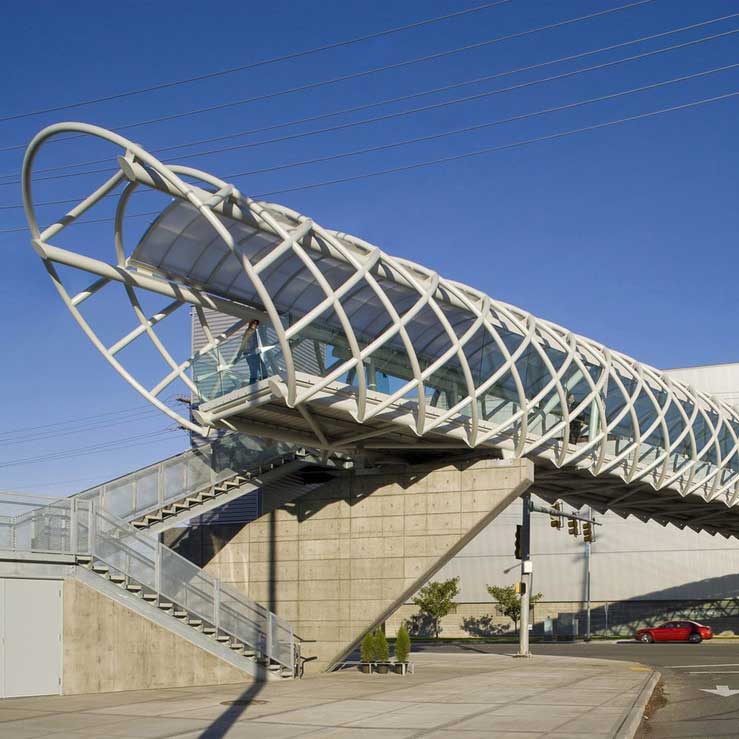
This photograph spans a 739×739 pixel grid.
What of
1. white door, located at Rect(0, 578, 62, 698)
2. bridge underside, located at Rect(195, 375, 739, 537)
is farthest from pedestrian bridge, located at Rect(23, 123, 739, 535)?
white door, located at Rect(0, 578, 62, 698)

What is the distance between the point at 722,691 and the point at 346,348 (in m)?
11.6

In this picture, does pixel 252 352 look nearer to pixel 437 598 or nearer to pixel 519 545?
pixel 519 545

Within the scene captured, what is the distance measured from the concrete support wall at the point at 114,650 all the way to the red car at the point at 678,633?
36230 mm

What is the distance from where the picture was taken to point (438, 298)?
26.9m

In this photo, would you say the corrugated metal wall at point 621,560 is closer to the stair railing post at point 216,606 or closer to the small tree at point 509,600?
the small tree at point 509,600

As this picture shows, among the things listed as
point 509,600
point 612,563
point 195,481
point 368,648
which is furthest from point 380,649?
point 612,563

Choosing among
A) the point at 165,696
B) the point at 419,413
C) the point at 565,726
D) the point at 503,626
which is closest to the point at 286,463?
the point at 419,413

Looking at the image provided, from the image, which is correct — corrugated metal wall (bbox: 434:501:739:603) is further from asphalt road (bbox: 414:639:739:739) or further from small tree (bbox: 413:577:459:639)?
asphalt road (bbox: 414:639:739:739)

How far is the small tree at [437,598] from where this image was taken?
210ft

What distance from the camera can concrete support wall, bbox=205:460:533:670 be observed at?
2864 cm

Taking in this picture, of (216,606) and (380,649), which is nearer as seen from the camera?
(216,606)

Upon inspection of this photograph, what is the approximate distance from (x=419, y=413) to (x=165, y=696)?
9.06 meters

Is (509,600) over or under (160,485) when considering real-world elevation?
under

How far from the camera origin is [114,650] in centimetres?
2234
